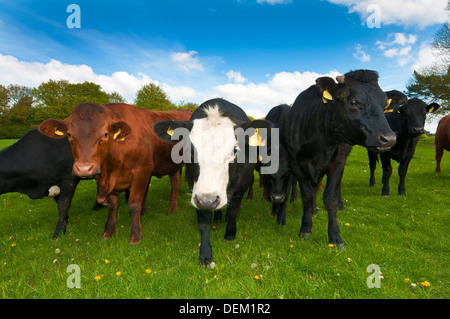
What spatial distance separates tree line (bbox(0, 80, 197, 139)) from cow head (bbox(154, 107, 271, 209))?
43.6m

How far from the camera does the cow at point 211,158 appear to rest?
10.1ft

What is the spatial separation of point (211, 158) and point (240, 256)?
5.42ft

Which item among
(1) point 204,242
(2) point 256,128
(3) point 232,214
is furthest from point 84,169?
(2) point 256,128

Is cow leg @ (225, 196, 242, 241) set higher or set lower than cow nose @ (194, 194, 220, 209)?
lower

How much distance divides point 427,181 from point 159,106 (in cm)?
4500

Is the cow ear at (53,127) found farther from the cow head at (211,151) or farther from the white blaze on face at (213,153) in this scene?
the white blaze on face at (213,153)

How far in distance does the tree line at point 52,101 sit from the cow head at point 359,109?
144ft

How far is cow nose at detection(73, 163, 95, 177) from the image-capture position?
3557 mm

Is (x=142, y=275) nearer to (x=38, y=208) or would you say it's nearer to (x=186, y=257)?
(x=186, y=257)

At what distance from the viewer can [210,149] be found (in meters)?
3.25

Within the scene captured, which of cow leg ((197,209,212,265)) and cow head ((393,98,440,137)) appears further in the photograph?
cow head ((393,98,440,137))

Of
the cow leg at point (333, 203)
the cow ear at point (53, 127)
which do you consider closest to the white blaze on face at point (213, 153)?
the cow leg at point (333, 203)

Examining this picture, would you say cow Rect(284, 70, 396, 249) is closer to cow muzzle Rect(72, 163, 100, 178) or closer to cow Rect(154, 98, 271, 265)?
cow Rect(154, 98, 271, 265)

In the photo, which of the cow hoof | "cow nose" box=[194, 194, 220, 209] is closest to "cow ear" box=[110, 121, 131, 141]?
"cow nose" box=[194, 194, 220, 209]
